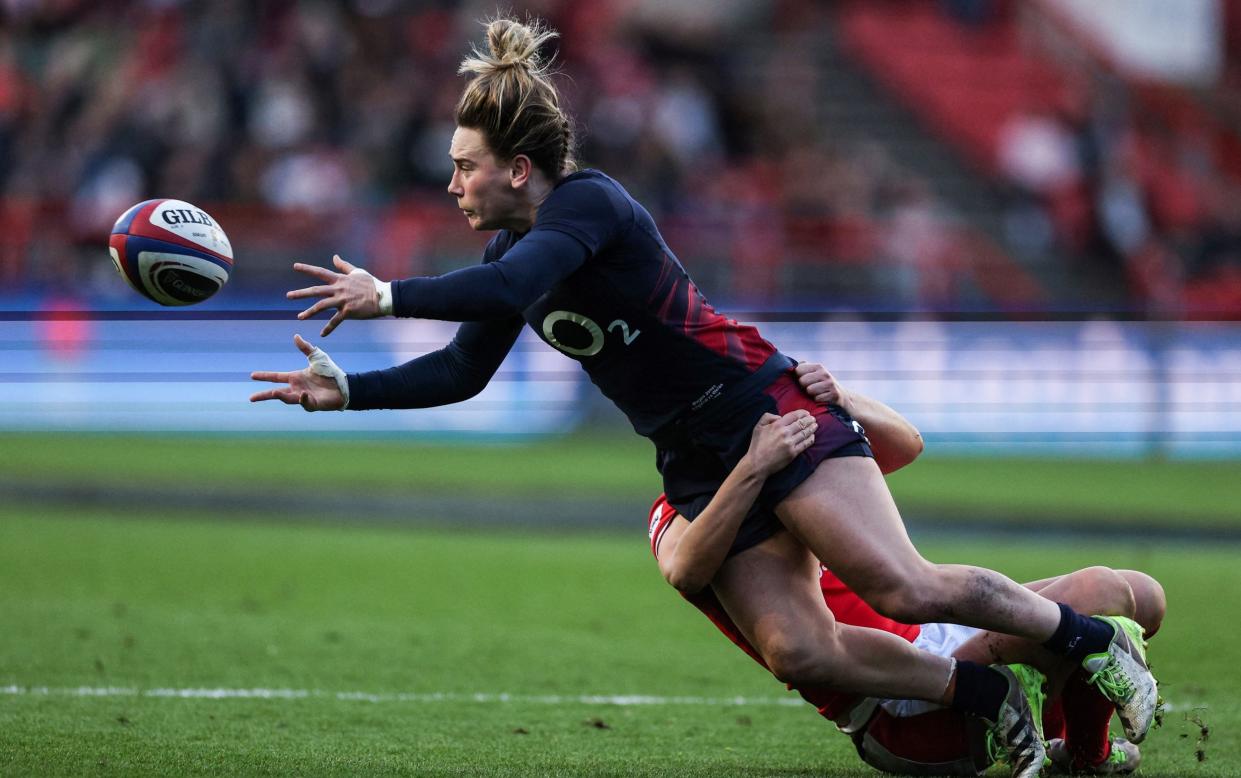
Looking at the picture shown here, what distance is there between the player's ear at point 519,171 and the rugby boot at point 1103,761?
267cm

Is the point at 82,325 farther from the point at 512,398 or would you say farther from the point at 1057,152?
the point at 1057,152

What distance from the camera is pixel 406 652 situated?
305 inches

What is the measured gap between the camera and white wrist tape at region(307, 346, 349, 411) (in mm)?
5355

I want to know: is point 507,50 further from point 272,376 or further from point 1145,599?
point 1145,599

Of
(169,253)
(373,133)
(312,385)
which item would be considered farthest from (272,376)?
(373,133)

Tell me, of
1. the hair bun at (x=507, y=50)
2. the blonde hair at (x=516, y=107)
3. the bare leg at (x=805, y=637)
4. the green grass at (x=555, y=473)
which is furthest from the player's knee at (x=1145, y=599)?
the green grass at (x=555, y=473)

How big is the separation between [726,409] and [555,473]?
31.5 ft

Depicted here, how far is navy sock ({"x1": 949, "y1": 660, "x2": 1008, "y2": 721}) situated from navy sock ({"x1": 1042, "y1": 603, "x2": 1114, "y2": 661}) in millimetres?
210

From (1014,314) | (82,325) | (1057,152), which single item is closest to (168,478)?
(82,325)

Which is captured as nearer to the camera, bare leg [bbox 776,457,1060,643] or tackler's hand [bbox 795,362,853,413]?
bare leg [bbox 776,457,1060,643]

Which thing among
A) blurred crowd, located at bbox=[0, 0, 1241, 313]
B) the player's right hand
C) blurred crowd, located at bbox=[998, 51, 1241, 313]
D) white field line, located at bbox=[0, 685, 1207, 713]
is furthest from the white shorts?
blurred crowd, located at bbox=[998, 51, 1241, 313]

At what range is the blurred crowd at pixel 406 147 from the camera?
64.5 ft

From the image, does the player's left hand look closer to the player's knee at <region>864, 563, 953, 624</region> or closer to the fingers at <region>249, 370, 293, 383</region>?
the fingers at <region>249, 370, 293, 383</region>

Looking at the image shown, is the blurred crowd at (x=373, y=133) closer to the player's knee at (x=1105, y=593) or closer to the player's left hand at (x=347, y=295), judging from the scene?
the player's knee at (x=1105, y=593)
